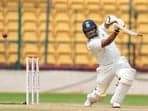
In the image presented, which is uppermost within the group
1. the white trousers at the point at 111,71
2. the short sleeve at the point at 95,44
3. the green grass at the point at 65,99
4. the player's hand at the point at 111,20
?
the player's hand at the point at 111,20

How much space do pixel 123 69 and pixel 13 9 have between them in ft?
29.0

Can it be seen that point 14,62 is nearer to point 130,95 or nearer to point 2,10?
point 2,10

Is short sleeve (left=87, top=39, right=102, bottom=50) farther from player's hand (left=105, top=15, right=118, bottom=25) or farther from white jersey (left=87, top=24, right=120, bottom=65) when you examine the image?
player's hand (left=105, top=15, right=118, bottom=25)

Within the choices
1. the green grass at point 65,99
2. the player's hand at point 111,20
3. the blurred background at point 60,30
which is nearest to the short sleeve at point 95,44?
the player's hand at point 111,20

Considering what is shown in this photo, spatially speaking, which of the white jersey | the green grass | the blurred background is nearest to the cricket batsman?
the white jersey

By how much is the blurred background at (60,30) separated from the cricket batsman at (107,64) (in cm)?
739

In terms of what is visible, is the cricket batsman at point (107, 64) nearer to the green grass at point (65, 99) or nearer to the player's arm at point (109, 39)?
the player's arm at point (109, 39)

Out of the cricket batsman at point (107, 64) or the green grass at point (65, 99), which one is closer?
the cricket batsman at point (107, 64)

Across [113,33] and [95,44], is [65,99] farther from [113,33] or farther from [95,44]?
[113,33]

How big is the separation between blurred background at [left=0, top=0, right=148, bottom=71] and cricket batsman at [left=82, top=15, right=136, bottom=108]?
7.39 meters

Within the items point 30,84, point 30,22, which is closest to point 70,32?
point 30,22

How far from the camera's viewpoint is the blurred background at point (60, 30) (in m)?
18.4

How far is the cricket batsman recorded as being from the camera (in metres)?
10.4

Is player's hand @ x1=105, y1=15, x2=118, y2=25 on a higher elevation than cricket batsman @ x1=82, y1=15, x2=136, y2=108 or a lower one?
higher
